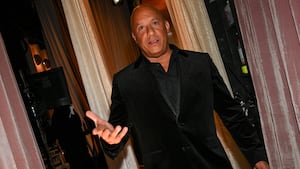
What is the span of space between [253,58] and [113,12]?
350cm

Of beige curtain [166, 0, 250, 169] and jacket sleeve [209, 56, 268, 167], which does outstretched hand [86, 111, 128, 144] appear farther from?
beige curtain [166, 0, 250, 169]

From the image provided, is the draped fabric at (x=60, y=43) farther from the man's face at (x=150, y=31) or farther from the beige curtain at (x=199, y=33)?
the man's face at (x=150, y=31)

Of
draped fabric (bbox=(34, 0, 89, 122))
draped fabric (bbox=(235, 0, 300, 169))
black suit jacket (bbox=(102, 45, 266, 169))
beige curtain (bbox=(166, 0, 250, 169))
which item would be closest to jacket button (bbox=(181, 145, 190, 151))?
black suit jacket (bbox=(102, 45, 266, 169))

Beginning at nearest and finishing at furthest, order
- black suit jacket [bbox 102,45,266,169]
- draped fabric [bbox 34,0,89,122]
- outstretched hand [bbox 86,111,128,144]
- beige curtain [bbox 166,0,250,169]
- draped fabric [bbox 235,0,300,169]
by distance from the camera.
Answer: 1. draped fabric [bbox 235,0,300,169]
2. outstretched hand [bbox 86,111,128,144]
3. black suit jacket [bbox 102,45,266,169]
4. beige curtain [bbox 166,0,250,169]
5. draped fabric [bbox 34,0,89,122]

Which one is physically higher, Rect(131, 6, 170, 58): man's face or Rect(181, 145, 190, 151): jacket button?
Rect(131, 6, 170, 58): man's face

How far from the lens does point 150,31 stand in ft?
4.00

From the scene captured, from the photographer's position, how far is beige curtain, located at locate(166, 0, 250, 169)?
2318 millimetres

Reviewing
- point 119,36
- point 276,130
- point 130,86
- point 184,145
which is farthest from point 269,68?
point 119,36

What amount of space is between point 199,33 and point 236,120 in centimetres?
118

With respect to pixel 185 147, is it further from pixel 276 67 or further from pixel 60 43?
pixel 60 43

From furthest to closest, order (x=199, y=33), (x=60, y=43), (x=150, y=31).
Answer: (x=60, y=43), (x=199, y=33), (x=150, y=31)

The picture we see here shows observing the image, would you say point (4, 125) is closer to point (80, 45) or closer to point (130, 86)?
point (130, 86)

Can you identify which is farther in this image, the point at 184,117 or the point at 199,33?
the point at 199,33

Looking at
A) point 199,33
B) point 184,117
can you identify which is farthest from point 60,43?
point 184,117
